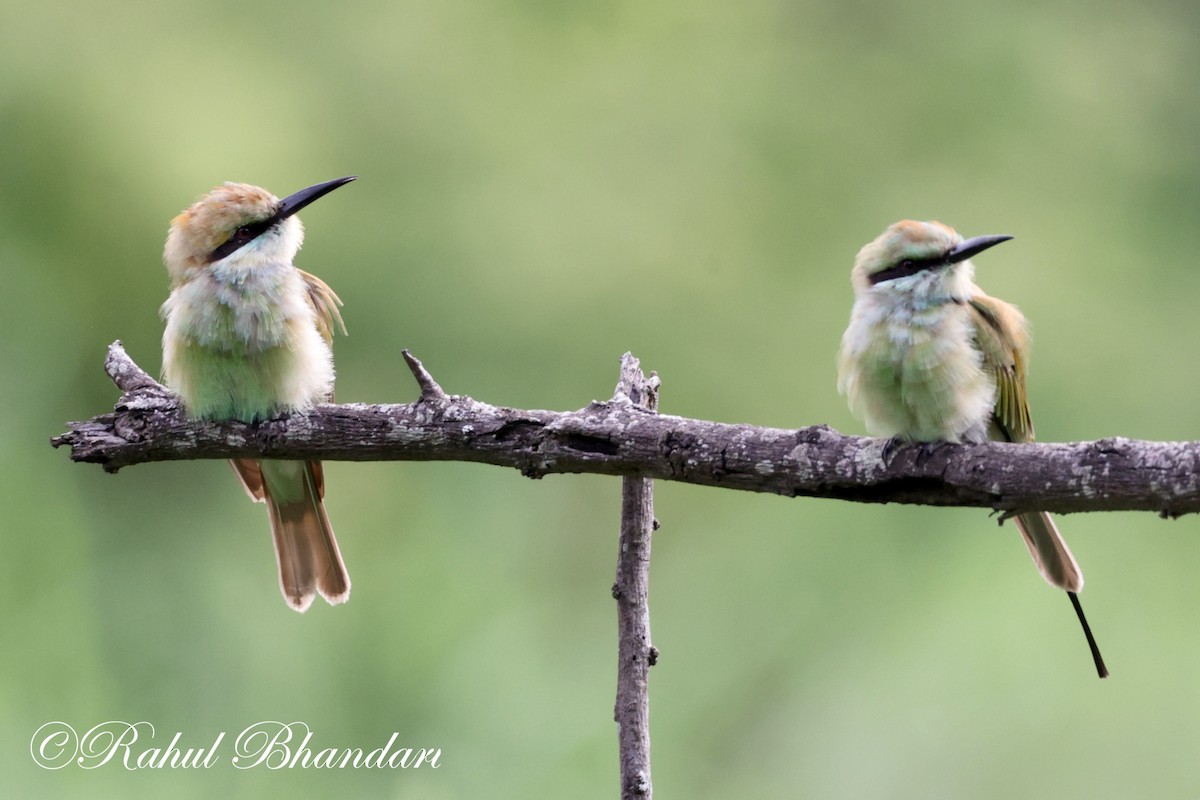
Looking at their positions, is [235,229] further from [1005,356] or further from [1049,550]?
[1049,550]

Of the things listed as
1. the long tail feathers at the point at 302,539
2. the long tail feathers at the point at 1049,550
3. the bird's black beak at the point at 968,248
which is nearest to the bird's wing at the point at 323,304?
the long tail feathers at the point at 302,539

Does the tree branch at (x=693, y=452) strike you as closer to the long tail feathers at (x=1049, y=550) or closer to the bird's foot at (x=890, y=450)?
the bird's foot at (x=890, y=450)

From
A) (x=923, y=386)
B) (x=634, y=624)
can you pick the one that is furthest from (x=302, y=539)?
(x=923, y=386)

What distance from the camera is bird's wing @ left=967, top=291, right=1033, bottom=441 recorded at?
2111mm

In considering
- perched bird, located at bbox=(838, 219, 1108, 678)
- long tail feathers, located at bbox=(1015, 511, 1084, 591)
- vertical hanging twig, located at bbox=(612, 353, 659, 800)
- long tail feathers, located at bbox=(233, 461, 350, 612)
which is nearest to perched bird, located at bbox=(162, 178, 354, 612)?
long tail feathers, located at bbox=(233, 461, 350, 612)

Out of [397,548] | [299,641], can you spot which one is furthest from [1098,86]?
[299,641]

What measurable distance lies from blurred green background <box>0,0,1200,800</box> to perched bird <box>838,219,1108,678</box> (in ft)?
7.37

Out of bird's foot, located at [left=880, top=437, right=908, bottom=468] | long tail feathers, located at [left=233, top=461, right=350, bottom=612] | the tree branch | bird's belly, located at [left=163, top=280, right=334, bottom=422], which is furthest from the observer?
long tail feathers, located at [left=233, top=461, right=350, bottom=612]

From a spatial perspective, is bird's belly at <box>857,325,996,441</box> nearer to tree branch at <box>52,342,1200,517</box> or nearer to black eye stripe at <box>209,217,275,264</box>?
tree branch at <box>52,342,1200,517</box>

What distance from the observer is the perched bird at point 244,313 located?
2.30m

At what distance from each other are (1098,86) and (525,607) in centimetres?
374

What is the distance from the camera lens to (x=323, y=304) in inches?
103

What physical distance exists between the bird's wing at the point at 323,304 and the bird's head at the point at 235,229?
0.30 feet

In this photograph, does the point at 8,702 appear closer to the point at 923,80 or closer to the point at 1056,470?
the point at 1056,470
